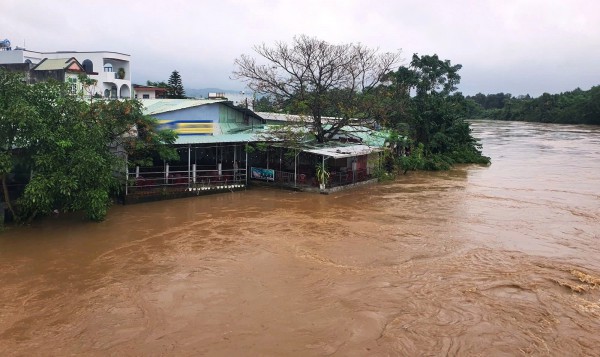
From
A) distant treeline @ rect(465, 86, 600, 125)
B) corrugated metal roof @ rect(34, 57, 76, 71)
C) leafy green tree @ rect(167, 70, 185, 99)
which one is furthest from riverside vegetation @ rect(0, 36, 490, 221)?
distant treeline @ rect(465, 86, 600, 125)

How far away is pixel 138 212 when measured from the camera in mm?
14086

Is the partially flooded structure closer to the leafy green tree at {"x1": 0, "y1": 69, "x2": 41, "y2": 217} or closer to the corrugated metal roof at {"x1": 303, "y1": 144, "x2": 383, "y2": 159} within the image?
the corrugated metal roof at {"x1": 303, "y1": 144, "x2": 383, "y2": 159}

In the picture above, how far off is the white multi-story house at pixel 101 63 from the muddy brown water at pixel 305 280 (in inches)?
846

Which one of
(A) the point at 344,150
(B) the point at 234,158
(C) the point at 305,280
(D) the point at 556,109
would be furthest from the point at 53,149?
(D) the point at 556,109

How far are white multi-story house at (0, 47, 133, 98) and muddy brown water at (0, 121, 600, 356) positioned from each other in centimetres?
2150

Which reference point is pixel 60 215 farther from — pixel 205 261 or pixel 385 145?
pixel 385 145

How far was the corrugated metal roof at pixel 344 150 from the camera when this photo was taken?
17.3 metres

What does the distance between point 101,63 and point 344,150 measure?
23.5m

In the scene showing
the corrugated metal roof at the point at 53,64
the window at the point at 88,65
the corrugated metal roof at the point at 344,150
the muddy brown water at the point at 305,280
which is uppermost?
the window at the point at 88,65

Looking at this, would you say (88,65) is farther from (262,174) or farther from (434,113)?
(434,113)

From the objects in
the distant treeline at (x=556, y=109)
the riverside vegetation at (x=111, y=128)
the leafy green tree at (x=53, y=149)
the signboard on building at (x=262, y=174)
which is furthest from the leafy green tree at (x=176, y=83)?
the distant treeline at (x=556, y=109)

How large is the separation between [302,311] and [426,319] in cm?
204

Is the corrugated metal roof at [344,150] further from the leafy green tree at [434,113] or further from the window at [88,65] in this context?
the window at [88,65]

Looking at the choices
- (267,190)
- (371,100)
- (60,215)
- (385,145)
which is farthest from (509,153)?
(60,215)
